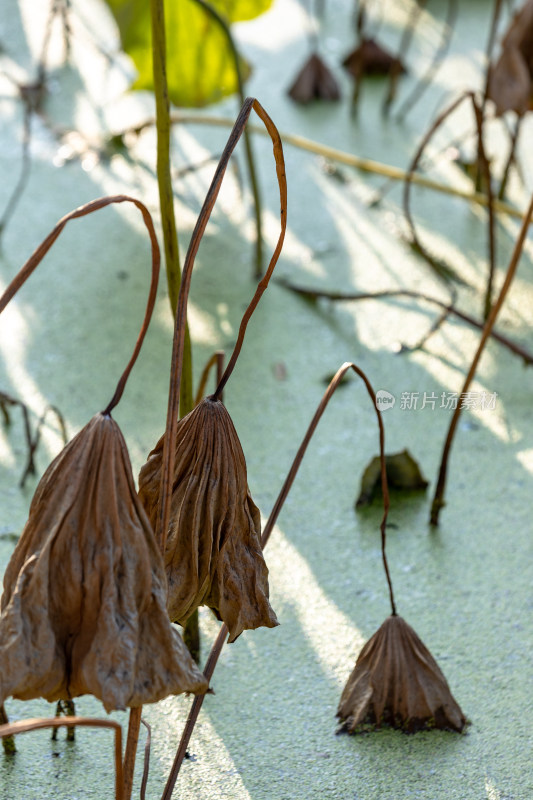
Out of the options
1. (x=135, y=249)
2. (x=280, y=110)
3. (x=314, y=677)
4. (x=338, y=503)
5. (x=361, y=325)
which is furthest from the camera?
(x=280, y=110)

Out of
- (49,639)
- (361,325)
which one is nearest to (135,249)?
(361,325)

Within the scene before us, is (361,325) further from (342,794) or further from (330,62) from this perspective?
(330,62)

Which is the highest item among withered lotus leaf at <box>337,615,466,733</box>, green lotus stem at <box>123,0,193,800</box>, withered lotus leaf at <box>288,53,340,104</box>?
green lotus stem at <box>123,0,193,800</box>

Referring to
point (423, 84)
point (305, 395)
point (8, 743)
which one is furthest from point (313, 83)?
point (8, 743)

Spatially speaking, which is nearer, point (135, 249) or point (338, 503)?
point (338, 503)

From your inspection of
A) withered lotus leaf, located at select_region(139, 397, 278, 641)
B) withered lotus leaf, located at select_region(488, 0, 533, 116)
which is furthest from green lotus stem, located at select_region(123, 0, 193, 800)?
withered lotus leaf, located at select_region(488, 0, 533, 116)

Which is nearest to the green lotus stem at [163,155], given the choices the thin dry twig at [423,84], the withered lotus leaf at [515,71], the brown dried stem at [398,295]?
the brown dried stem at [398,295]

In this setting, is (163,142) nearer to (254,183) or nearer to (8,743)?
(8,743)

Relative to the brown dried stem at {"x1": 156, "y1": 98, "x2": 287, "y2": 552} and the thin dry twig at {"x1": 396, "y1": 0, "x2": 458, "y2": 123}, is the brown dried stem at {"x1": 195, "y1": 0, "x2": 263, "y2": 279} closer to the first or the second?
the thin dry twig at {"x1": 396, "y1": 0, "x2": 458, "y2": 123}
